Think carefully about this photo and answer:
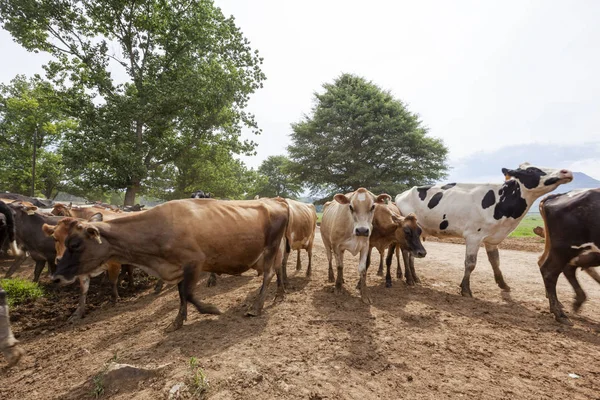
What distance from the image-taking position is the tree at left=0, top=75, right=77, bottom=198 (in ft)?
93.9

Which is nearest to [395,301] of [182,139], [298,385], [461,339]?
[461,339]

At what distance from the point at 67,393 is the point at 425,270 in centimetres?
857

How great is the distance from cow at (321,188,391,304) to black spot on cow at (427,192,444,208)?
69.7 inches

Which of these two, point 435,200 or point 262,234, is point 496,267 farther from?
point 262,234

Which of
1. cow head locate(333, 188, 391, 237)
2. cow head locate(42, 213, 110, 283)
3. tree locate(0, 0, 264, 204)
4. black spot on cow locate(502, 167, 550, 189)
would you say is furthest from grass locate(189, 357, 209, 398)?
tree locate(0, 0, 264, 204)

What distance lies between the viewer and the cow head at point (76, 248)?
4457mm

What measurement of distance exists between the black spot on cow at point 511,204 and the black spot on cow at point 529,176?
0.15 metres

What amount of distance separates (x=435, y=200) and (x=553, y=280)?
9.88ft

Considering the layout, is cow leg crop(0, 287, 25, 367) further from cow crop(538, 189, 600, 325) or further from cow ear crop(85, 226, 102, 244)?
cow crop(538, 189, 600, 325)

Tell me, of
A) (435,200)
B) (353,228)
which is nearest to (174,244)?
(353,228)

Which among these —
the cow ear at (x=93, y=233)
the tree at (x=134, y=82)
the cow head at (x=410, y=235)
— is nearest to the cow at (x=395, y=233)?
the cow head at (x=410, y=235)

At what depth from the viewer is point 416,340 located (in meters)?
4.12

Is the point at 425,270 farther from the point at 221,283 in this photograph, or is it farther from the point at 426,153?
the point at 426,153

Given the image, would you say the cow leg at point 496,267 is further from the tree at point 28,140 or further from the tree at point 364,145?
the tree at point 28,140
